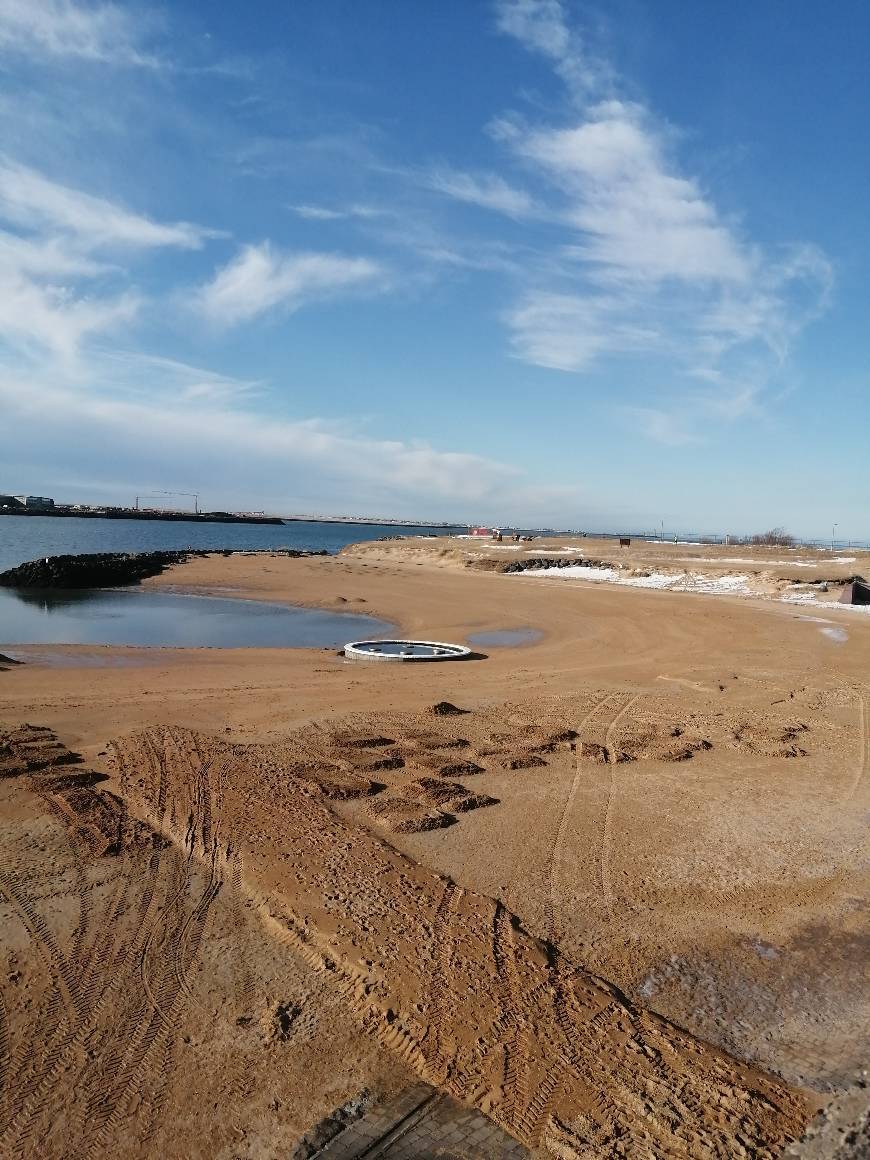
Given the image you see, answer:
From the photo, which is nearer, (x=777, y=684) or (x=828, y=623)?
(x=777, y=684)

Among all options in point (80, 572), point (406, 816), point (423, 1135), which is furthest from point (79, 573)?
point (423, 1135)

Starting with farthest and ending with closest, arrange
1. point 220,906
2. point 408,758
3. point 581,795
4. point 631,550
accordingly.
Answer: point 631,550
point 408,758
point 581,795
point 220,906

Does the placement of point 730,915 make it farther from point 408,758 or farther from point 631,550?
point 631,550

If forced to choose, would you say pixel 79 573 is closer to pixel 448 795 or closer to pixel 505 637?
pixel 505 637

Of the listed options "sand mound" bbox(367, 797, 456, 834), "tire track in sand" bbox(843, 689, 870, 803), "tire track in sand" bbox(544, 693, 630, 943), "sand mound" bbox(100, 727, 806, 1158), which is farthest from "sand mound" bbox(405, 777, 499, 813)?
"tire track in sand" bbox(843, 689, 870, 803)

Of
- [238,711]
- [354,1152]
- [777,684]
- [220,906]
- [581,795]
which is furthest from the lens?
[777,684]

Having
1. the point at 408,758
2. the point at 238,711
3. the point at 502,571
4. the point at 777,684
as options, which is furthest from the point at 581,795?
the point at 502,571

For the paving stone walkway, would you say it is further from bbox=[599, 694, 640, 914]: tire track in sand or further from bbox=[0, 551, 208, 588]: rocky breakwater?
bbox=[0, 551, 208, 588]: rocky breakwater

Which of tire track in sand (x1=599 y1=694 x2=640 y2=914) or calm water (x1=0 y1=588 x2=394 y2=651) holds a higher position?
tire track in sand (x1=599 y1=694 x2=640 y2=914)
